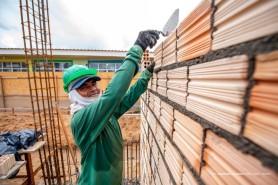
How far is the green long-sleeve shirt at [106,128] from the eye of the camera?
5.09 ft

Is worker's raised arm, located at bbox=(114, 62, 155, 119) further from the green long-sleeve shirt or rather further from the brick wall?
the brick wall

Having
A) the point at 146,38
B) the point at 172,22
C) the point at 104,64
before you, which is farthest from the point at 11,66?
the point at 172,22

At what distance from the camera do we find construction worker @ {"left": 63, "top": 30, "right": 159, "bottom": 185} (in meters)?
1.57

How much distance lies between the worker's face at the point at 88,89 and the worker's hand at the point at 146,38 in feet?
2.67

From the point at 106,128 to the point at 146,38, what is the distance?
1197mm

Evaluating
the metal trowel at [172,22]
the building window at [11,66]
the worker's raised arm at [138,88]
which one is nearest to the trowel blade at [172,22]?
the metal trowel at [172,22]

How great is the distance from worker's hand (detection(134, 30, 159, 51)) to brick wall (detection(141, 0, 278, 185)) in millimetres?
784

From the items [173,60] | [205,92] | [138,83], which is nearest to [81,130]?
[138,83]

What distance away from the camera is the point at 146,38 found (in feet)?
6.09

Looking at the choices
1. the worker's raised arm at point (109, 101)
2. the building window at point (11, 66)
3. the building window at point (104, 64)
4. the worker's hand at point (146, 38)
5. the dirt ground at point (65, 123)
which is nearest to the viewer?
the worker's raised arm at point (109, 101)

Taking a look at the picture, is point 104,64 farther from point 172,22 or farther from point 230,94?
point 230,94

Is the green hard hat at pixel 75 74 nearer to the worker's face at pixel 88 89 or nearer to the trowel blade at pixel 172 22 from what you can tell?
the worker's face at pixel 88 89

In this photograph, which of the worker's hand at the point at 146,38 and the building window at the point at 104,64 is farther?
the building window at the point at 104,64

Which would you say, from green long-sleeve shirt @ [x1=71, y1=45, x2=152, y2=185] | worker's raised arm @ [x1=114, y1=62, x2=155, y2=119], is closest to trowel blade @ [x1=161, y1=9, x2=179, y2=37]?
green long-sleeve shirt @ [x1=71, y1=45, x2=152, y2=185]
